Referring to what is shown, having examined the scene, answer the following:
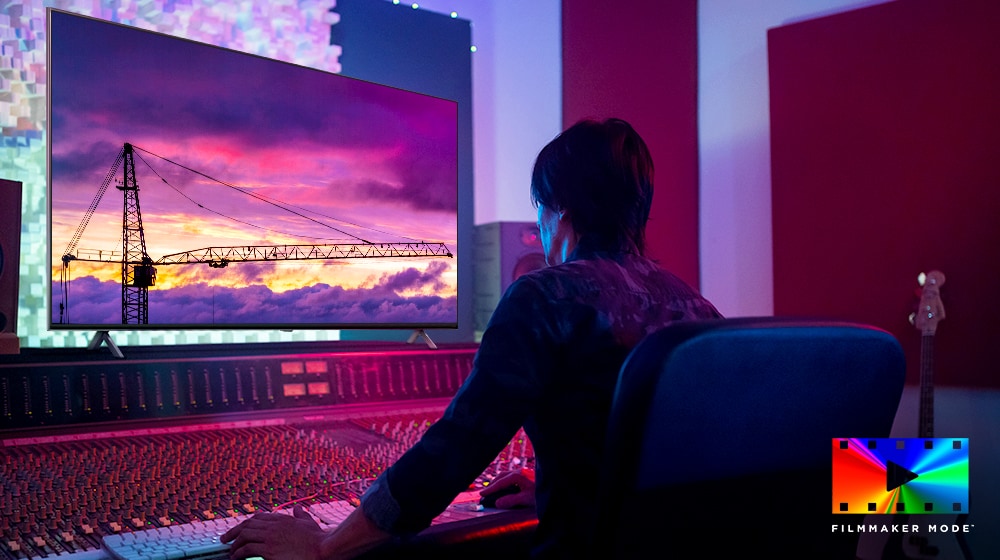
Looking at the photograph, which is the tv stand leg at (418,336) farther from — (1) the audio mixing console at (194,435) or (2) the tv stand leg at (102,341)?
(2) the tv stand leg at (102,341)

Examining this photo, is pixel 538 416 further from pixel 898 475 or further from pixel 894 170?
pixel 894 170

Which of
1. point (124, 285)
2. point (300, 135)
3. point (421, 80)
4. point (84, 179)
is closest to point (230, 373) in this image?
point (124, 285)

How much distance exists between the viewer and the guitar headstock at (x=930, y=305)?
8.87 feet

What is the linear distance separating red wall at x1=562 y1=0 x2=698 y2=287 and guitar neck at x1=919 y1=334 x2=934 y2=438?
3.20 ft

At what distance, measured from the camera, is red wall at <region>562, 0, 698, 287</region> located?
3219 millimetres

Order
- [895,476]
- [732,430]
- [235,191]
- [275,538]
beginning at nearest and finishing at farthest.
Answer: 1. [732,430]
2. [275,538]
3. [895,476]
4. [235,191]

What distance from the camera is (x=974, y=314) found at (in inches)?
107

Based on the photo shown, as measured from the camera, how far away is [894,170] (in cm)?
287

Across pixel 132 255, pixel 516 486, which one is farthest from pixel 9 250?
pixel 516 486

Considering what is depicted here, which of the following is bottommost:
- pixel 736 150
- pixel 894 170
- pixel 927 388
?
pixel 927 388

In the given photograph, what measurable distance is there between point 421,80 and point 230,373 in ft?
5.49

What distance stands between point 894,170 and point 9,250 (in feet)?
9.67

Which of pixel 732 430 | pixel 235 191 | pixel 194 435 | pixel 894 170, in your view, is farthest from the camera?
pixel 894 170

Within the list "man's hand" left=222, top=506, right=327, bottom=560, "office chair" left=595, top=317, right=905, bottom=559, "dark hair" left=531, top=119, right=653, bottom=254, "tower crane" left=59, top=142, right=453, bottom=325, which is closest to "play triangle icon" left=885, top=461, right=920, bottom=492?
"office chair" left=595, top=317, right=905, bottom=559
